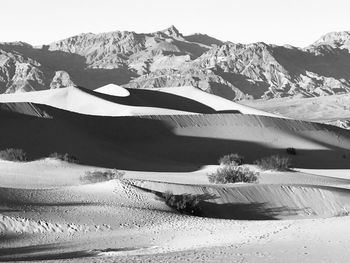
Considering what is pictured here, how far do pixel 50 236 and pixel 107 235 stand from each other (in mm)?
1359

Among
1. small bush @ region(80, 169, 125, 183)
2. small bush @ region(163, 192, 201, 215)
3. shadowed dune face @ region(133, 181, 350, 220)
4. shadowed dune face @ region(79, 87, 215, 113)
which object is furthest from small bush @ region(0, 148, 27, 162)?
shadowed dune face @ region(79, 87, 215, 113)

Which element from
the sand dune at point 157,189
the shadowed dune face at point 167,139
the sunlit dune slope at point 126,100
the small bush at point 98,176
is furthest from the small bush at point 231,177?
the sunlit dune slope at point 126,100

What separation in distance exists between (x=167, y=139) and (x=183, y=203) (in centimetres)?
2714

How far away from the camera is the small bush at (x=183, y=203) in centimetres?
1869

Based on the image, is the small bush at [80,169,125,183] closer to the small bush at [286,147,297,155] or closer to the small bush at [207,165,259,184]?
the small bush at [207,165,259,184]

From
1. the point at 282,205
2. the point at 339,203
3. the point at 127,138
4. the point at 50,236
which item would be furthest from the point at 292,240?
the point at 127,138

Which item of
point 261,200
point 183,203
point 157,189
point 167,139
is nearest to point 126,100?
point 167,139

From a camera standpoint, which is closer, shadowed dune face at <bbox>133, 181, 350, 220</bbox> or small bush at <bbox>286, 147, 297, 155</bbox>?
shadowed dune face at <bbox>133, 181, 350, 220</bbox>

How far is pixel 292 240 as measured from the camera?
1230 cm

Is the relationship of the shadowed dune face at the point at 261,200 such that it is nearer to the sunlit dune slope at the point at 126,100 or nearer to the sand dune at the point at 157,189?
the sand dune at the point at 157,189

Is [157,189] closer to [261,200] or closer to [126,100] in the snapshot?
[261,200]

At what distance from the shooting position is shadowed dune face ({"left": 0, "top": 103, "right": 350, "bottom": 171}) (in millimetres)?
37531

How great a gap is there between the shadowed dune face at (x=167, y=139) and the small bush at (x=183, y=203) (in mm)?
13690

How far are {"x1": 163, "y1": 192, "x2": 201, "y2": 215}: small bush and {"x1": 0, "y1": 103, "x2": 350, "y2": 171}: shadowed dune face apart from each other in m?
13.7
